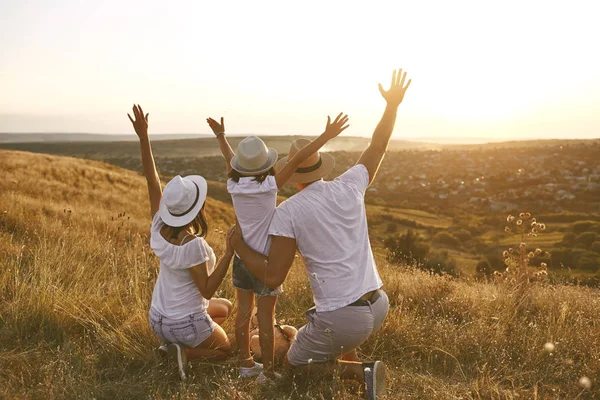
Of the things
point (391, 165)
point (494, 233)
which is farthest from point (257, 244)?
point (391, 165)

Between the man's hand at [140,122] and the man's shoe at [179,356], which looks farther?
the man's hand at [140,122]

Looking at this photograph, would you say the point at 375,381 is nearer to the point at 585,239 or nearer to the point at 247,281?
the point at 247,281

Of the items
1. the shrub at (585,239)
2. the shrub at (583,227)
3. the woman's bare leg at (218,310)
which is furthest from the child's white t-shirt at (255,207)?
the shrub at (583,227)

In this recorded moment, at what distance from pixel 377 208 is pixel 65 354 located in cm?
3312

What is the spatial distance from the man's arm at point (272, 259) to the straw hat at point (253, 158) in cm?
45

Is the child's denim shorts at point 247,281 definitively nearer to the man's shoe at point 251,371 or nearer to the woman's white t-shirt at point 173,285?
the woman's white t-shirt at point 173,285

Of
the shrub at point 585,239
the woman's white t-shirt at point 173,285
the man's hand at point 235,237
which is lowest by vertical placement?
the shrub at point 585,239

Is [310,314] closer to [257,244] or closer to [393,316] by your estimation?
[257,244]

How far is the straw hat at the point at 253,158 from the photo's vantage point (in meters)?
3.24

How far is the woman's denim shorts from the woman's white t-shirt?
4 cm

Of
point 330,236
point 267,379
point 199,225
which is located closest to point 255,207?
point 330,236

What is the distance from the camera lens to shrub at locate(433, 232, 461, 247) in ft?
82.6

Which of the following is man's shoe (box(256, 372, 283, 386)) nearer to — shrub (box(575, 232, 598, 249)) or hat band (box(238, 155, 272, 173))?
hat band (box(238, 155, 272, 173))

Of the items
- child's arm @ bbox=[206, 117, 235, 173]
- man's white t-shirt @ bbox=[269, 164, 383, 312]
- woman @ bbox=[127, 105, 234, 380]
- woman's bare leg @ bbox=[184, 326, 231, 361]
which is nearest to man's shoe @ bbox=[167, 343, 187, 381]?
woman @ bbox=[127, 105, 234, 380]
